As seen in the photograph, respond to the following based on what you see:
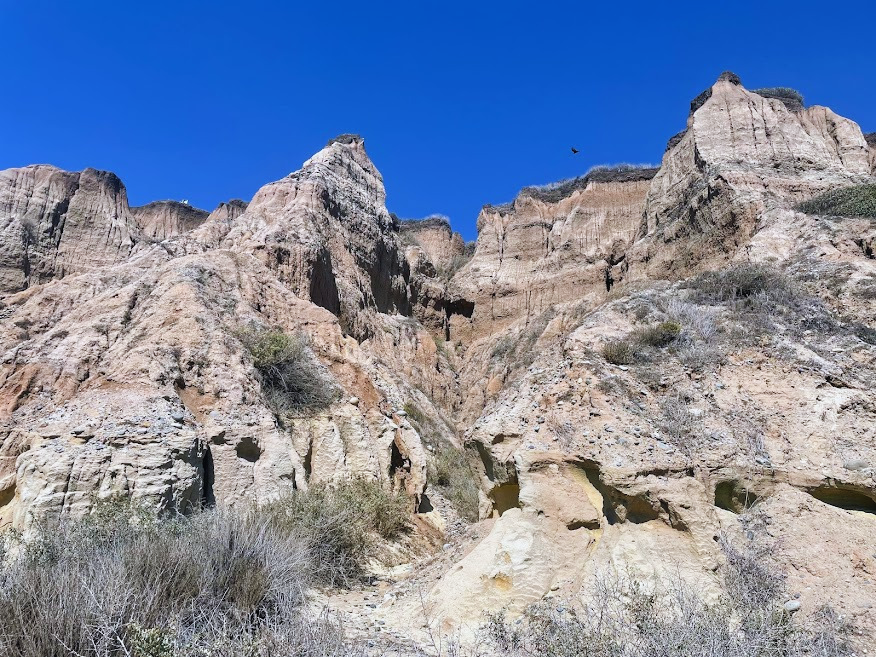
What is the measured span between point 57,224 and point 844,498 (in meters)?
37.8

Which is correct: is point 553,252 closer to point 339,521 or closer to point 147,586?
point 339,521

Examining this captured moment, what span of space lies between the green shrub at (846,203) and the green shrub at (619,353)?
47.6 feet

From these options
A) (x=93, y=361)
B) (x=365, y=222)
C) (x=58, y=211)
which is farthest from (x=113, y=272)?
(x=58, y=211)

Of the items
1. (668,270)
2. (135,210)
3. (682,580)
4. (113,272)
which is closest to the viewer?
(682,580)

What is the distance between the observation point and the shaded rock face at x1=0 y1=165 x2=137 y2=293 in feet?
97.7

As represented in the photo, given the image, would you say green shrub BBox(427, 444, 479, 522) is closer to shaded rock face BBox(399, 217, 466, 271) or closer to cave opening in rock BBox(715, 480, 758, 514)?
cave opening in rock BBox(715, 480, 758, 514)

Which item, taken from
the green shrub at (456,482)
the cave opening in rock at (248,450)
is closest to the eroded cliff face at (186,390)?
the cave opening in rock at (248,450)

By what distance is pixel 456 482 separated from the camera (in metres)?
14.0

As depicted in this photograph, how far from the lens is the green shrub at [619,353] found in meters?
8.12

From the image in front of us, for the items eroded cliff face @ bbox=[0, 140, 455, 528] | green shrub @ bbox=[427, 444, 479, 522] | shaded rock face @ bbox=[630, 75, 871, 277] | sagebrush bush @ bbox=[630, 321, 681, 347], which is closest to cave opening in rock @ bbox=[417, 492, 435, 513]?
eroded cliff face @ bbox=[0, 140, 455, 528]

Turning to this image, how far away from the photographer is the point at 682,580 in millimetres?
5566

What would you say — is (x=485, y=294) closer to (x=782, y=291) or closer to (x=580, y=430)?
(x=782, y=291)

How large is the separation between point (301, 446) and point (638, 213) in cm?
2982

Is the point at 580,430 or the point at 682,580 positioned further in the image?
the point at 580,430
